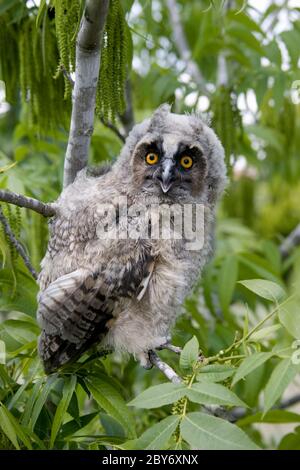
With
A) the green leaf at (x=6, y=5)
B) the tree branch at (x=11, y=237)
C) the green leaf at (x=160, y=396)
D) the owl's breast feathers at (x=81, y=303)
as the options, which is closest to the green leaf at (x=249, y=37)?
the green leaf at (x=6, y=5)

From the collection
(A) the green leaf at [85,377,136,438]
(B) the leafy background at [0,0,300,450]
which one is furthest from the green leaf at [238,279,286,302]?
(A) the green leaf at [85,377,136,438]

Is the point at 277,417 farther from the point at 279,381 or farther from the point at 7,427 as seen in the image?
the point at 7,427

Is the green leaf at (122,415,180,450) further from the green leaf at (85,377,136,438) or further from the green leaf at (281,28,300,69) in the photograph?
the green leaf at (281,28,300,69)

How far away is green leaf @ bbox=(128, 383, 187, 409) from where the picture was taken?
1446mm

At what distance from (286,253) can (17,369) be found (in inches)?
91.4

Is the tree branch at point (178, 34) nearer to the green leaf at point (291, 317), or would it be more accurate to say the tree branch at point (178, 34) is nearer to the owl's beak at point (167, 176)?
the owl's beak at point (167, 176)

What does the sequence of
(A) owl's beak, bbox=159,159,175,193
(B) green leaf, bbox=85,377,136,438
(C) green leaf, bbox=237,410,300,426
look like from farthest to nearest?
1. (A) owl's beak, bbox=159,159,175,193
2. (C) green leaf, bbox=237,410,300,426
3. (B) green leaf, bbox=85,377,136,438

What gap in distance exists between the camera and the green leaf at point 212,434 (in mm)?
1340

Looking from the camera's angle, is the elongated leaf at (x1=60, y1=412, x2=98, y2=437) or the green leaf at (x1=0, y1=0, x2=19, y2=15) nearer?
the elongated leaf at (x1=60, y1=412, x2=98, y2=437)

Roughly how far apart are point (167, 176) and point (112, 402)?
78 cm

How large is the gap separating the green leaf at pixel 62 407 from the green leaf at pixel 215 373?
1.50 ft

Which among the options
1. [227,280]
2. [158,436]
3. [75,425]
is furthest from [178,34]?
[158,436]

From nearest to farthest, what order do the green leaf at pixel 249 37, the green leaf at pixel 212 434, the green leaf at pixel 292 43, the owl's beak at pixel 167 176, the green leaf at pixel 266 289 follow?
the green leaf at pixel 212 434, the green leaf at pixel 266 289, the owl's beak at pixel 167 176, the green leaf at pixel 292 43, the green leaf at pixel 249 37

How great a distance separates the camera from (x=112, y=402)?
1870 millimetres
